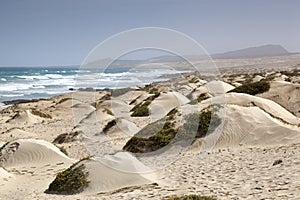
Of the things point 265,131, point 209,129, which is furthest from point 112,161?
point 265,131

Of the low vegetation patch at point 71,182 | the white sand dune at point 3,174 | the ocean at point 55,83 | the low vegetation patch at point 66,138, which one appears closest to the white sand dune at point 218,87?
the low vegetation patch at point 66,138

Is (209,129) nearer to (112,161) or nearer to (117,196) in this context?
(112,161)

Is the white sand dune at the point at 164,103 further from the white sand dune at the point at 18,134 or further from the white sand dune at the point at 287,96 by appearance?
the white sand dune at the point at 18,134

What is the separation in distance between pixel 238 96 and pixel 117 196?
1164 cm

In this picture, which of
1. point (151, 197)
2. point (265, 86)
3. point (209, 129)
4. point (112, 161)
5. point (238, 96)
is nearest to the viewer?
point (151, 197)

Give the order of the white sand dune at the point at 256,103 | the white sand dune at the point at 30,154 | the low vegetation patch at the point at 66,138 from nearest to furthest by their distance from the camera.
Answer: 1. the white sand dune at the point at 30,154
2. the white sand dune at the point at 256,103
3. the low vegetation patch at the point at 66,138

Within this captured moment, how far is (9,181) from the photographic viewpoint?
41.0 ft

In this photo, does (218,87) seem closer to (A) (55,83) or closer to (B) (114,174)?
(B) (114,174)

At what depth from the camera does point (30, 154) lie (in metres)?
15.3

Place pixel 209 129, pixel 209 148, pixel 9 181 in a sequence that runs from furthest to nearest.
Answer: pixel 209 129 < pixel 209 148 < pixel 9 181

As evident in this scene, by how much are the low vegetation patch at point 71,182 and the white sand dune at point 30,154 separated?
149 inches

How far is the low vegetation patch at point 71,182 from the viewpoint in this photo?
35.2 feet

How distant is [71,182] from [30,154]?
203 inches

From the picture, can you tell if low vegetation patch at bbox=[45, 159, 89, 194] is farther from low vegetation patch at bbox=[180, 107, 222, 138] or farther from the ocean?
the ocean
